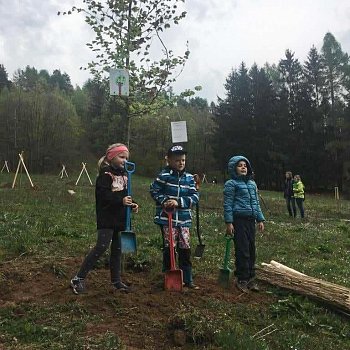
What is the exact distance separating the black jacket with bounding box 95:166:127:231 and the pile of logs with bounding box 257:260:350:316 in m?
2.49

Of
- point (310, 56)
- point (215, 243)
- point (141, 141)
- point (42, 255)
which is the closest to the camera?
point (42, 255)

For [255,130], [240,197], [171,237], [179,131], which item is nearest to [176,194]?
[171,237]

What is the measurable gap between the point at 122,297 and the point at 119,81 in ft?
11.4

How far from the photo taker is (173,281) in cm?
607

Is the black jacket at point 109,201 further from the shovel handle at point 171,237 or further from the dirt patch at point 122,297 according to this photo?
the dirt patch at point 122,297

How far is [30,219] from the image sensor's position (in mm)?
12648

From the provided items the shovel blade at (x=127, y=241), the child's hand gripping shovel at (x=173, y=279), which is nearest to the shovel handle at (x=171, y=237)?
the child's hand gripping shovel at (x=173, y=279)

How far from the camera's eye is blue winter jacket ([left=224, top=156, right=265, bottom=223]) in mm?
6980

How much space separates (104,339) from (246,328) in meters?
1.70

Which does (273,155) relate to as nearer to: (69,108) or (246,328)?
(69,108)

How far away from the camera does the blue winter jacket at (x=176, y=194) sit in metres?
6.39

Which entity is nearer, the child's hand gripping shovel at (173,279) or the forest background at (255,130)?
the child's hand gripping shovel at (173,279)

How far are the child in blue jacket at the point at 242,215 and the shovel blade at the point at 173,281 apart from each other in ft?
3.84

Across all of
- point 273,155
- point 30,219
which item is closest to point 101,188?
point 30,219
